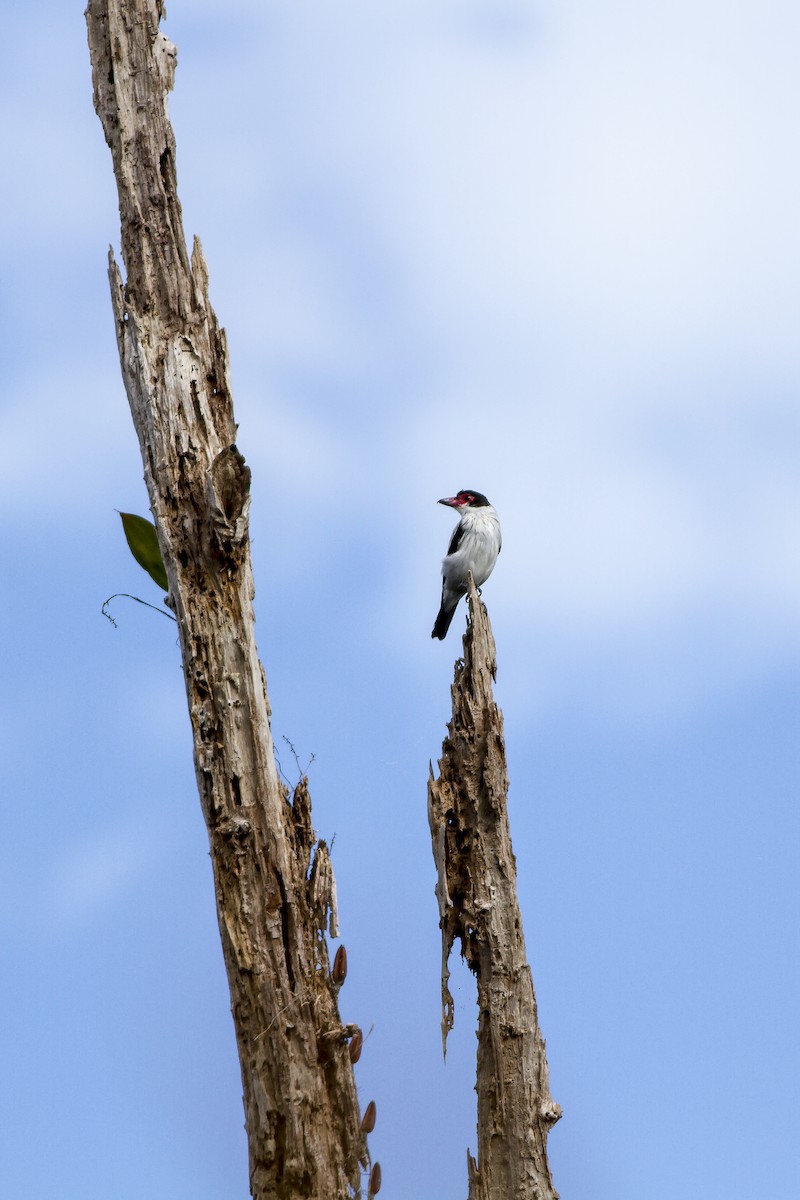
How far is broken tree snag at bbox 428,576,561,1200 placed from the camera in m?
7.25

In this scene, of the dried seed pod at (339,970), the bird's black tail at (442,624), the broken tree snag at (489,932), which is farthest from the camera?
the bird's black tail at (442,624)

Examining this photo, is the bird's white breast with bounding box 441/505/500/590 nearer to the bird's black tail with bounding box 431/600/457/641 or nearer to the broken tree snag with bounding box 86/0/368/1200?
the bird's black tail with bounding box 431/600/457/641

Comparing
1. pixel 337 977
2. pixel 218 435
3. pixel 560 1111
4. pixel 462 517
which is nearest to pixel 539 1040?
pixel 560 1111

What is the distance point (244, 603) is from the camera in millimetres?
6410

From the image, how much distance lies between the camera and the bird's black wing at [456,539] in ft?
36.7

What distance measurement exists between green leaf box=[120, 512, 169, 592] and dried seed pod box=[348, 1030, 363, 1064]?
8.31 feet

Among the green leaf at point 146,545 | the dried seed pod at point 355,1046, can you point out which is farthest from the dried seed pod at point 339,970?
the green leaf at point 146,545

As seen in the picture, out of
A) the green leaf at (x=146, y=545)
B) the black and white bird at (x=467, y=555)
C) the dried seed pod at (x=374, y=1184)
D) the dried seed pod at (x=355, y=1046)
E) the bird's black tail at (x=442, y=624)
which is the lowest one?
the dried seed pod at (x=374, y=1184)

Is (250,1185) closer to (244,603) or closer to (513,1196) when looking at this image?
(513,1196)

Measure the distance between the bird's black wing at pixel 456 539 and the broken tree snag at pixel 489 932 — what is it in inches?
116

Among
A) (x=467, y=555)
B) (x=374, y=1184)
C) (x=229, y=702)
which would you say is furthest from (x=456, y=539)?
(x=374, y=1184)

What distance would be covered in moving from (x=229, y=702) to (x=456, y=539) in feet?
17.2

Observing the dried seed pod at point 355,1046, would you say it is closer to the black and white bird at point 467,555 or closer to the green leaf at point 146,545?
the green leaf at point 146,545

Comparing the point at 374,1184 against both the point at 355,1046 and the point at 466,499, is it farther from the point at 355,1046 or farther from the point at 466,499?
the point at 466,499
